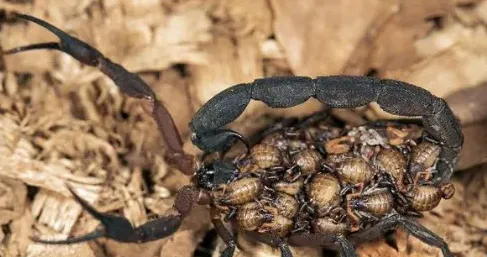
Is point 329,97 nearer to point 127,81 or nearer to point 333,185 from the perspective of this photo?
point 333,185

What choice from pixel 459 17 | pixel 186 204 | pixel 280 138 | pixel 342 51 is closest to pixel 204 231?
pixel 186 204

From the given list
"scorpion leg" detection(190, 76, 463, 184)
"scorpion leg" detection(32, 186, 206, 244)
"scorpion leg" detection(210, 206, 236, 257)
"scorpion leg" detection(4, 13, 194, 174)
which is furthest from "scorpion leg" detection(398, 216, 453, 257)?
"scorpion leg" detection(4, 13, 194, 174)

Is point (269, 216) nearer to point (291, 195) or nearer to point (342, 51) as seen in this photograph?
point (291, 195)

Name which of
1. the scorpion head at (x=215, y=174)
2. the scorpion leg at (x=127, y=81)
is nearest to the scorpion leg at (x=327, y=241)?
the scorpion head at (x=215, y=174)

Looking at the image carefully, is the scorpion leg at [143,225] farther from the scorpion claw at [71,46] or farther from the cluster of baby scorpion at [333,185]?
the scorpion claw at [71,46]

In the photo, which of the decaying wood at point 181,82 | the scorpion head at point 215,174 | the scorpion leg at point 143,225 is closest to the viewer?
the scorpion leg at point 143,225
